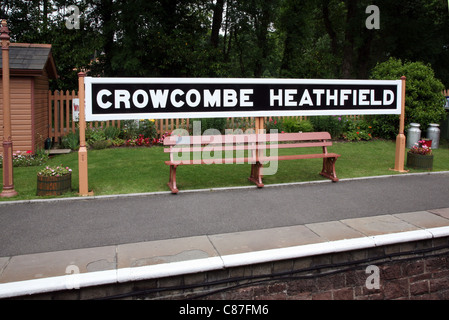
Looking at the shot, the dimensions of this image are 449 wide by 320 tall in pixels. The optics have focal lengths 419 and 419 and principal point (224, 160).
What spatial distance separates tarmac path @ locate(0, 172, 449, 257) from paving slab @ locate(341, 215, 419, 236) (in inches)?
10.2

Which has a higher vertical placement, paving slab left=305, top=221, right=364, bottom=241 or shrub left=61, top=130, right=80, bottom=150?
shrub left=61, top=130, right=80, bottom=150

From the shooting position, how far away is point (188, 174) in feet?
30.4

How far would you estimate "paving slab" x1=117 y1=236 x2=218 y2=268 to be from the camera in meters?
4.56

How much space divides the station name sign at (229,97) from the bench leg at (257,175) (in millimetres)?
1001

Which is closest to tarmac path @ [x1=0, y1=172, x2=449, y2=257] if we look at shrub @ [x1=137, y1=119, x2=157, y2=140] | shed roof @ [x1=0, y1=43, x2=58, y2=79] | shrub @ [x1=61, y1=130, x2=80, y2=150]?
shed roof @ [x1=0, y1=43, x2=58, y2=79]

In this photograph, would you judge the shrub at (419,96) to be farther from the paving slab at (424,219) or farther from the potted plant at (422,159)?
the paving slab at (424,219)

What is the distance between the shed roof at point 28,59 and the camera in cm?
1102

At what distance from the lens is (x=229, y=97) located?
26.1 feet

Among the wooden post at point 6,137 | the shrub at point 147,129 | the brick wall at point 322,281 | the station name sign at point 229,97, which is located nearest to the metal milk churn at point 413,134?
the station name sign at point 229,97

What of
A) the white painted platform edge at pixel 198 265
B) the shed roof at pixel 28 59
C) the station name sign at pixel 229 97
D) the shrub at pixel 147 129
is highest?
the shed roof at pixel 28 59

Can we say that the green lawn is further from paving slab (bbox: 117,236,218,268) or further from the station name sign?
paving slab (bbox: 117,236,218,268)

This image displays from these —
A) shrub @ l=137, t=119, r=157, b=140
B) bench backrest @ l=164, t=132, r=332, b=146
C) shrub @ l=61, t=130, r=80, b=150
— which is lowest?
shrub @ l=61, t=130, r=80, b=150
